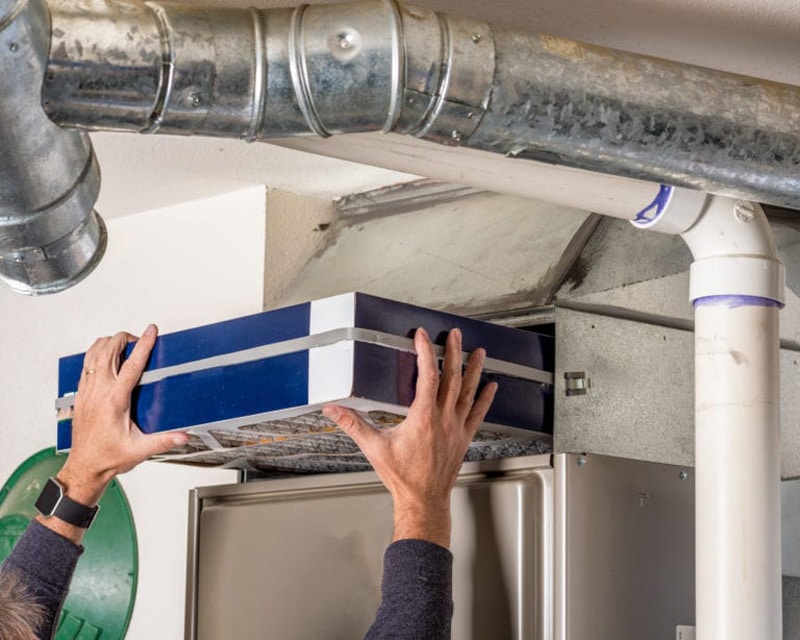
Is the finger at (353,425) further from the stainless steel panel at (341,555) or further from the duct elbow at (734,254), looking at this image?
the duct elbow at (734,254)

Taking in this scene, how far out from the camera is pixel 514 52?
143cm

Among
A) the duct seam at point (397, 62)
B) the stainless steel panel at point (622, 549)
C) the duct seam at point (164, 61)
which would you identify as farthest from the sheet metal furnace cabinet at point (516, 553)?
the duct seam at point (164, 61)

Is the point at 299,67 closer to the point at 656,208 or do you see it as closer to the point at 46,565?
the point at 656,208

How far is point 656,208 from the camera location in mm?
1775

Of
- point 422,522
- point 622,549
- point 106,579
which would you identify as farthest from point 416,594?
point 106,579

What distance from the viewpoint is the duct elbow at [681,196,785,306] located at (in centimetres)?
175

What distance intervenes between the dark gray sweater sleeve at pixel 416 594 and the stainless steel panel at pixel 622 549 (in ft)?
0.52

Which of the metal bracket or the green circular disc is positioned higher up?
the metal bracket

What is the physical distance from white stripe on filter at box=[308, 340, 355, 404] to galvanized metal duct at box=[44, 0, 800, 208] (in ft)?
1.12

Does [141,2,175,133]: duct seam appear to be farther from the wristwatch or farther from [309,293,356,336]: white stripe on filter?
the wristwatch

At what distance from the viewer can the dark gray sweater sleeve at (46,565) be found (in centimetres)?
194

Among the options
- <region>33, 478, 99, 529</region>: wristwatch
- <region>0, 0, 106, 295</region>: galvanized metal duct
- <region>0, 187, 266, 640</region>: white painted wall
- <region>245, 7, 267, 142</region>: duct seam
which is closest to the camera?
<region>0, 0, 106, 295</region>: galvanized metal duct

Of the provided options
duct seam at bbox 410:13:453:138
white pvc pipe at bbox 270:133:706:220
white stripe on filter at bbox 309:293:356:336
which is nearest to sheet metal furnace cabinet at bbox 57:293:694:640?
white stripe on filter at bbox 309:293:356:336

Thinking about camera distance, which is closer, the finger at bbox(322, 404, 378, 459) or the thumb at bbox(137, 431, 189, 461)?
the finger at bbox(322, 404, 378, 459)
